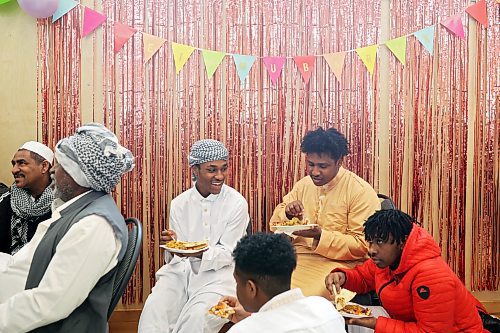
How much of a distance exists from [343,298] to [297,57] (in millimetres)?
2095

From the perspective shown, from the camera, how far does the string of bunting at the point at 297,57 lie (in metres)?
4.04

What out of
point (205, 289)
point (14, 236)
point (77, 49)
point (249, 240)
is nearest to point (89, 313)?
point (249, 240)

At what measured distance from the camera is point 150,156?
162 inches

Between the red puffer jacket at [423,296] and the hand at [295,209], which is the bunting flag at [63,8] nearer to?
the hand at [295,209]

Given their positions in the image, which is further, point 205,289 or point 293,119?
point 293,119

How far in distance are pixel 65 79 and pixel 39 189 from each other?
941mm

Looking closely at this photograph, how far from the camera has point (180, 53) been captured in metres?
4.07

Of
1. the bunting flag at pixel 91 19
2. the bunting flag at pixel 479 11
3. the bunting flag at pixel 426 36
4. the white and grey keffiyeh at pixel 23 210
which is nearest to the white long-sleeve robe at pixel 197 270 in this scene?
the white and grey keffiyeh at pixel 23 210

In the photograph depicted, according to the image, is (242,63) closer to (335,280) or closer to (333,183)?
(333,183)

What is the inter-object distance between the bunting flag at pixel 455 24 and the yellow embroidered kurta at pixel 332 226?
162cm

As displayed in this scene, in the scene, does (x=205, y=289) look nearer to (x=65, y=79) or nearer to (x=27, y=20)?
(x=65, y=79)

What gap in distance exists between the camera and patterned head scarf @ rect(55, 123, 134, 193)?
2.05 m

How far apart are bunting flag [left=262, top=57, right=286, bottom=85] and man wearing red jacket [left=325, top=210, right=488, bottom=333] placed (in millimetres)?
1821

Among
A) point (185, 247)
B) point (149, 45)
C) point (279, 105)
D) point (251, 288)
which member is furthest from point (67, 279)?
point (279, 105)
